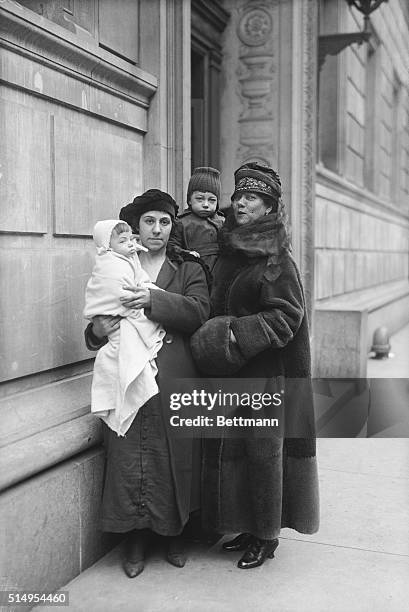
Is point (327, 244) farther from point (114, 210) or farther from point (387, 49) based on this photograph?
point (387, 49)

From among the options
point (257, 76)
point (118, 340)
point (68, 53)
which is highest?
point (257, 76)

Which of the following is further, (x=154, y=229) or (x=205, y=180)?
(x=205, y=180)

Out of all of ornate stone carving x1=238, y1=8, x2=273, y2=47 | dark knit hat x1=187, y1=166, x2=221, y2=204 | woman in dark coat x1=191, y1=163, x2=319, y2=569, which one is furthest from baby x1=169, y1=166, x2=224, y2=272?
ornate stone carving x1=238, y1=8, x2=273, y2=47

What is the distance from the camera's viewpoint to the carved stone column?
26.8ft

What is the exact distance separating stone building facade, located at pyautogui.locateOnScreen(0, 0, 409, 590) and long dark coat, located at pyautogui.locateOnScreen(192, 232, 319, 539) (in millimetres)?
669

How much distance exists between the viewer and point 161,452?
3.64 m

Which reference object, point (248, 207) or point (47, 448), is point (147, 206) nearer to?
point (248, 207)

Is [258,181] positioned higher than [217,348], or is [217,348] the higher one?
[258,181]

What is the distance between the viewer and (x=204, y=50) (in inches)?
309

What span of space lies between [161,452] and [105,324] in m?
0.67

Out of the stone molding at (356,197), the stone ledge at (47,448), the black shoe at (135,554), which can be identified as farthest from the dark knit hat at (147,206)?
the stone molding at (356,197)

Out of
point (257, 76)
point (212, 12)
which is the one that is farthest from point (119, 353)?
point (257, 76)

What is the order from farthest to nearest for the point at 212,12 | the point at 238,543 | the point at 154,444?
the point at 212,12
the point at 238,543
the point at 154,444

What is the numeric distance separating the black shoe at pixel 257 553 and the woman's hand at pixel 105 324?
1353mm
